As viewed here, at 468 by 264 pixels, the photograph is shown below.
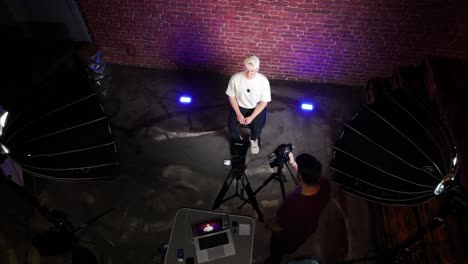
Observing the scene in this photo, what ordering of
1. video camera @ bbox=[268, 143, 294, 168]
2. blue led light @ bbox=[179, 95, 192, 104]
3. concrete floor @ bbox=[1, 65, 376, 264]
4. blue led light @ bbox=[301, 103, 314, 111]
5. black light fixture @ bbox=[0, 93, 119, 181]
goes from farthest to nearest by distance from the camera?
1. blue led light @ bbox=[179, 95, 192, 104]
2. blue led light @ bbox=[301, 103, 314, 111]
3. concrete floor @ bbox=[1, 65, 376, 264]
4. video camera @ bbox=[268, 143, 294, 168]
5. black light fixture @ bbox=[0, 93, 119, 181]

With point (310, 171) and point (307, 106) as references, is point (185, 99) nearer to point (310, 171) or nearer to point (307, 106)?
point (307, 106)

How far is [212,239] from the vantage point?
346 centimetres

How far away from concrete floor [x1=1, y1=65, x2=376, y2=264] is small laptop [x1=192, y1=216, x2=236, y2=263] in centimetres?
93

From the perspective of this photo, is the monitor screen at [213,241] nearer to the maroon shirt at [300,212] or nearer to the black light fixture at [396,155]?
the maroon shirt at [300,212]

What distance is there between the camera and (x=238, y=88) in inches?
175

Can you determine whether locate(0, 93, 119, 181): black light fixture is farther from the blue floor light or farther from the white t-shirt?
the blue floor light

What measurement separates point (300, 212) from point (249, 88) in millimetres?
1979

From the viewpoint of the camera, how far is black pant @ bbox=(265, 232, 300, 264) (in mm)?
3508

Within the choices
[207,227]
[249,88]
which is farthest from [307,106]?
[207,227]

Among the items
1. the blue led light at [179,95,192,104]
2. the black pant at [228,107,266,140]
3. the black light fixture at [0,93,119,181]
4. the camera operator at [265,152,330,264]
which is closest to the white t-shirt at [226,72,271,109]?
→ the black pant at [228,107,266,140]

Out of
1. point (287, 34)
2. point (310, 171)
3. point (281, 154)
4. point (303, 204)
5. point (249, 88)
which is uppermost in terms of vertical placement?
point (287, 34)

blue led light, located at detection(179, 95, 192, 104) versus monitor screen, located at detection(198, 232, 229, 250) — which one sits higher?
blue led light, located at detection(179, 95, 192, 104)

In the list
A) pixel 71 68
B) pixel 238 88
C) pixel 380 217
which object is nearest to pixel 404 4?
pixel 238 88

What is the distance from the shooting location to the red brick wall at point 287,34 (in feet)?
16.9
